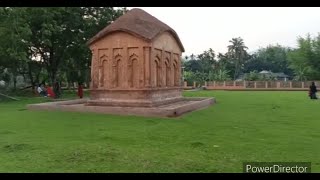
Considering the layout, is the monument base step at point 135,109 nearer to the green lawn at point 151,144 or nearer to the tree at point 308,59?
the green lawn at point 151,144

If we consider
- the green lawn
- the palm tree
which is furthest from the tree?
the green lawn

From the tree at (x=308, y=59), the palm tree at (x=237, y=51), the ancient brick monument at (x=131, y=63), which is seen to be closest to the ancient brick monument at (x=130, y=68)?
the ancient brick monument at (x=131, y=63)

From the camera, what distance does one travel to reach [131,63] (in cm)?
1683

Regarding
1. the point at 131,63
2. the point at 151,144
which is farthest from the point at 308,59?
the point at 151,144

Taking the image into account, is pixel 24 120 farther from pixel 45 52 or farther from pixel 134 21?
pixel 45 52

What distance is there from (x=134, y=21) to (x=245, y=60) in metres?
Answer: 67.6

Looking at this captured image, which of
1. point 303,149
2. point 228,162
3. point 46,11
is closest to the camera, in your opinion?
point 228,162

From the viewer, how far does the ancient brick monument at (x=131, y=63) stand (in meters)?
16.4

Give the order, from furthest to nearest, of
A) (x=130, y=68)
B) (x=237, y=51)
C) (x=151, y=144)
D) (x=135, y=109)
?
(x=237, y=51) < (x=130, y=68) < (x=135, y=109) < (x=151, y=144)

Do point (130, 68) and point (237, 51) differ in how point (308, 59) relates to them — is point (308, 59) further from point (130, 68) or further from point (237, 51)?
point (130, 68)

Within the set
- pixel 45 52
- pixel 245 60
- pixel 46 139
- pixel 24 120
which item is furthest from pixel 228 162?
pixel 245 60

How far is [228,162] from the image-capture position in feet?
20.3

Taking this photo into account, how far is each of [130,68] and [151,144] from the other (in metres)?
9.04

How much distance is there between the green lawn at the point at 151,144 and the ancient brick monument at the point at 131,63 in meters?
4.25
